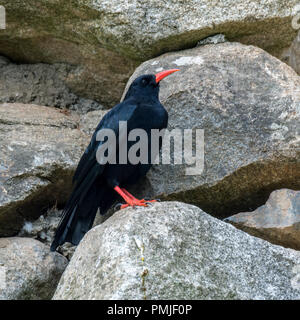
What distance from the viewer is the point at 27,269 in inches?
179

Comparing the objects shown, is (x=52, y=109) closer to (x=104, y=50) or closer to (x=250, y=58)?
(x=104, y=50)

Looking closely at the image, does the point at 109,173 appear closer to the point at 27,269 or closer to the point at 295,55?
the point at 27,269

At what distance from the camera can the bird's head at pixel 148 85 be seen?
5.29 meters

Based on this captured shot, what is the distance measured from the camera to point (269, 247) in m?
4.16

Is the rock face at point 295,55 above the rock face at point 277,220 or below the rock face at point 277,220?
above

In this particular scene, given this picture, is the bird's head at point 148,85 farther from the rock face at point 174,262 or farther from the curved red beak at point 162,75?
the rock face at point 174,262

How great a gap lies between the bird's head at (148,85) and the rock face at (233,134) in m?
0.14

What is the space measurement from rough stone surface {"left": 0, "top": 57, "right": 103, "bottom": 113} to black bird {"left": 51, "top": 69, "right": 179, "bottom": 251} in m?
1.13

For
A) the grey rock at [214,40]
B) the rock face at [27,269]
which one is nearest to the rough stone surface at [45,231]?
the rock face at [27,269]

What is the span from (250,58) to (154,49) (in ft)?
3.21

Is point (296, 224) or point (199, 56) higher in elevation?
point (199, 56)

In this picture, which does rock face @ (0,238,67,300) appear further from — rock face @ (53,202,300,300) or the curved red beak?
the curved red beak

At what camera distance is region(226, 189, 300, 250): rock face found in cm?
461
